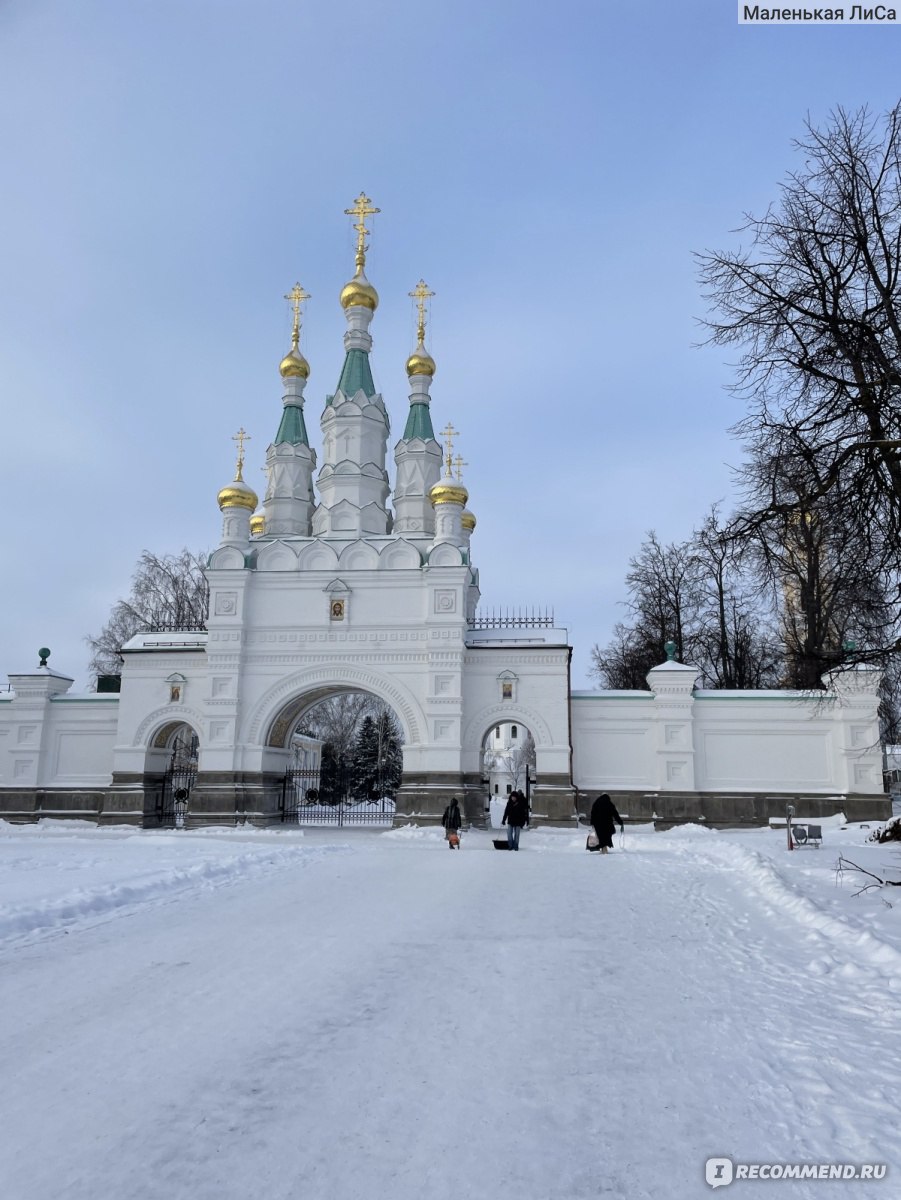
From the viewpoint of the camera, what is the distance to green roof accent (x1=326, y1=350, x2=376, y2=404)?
28125 mm

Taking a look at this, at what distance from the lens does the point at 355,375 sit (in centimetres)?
2831

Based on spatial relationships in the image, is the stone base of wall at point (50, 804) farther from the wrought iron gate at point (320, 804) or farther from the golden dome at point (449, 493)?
the golden dome at point (449, 493)

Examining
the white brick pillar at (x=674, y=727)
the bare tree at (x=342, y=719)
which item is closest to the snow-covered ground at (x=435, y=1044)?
the white brick pillar at (x=674, y=727)

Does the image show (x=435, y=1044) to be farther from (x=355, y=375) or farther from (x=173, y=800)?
(x=355, y=375)

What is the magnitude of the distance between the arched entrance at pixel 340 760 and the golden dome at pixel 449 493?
574 centimetres

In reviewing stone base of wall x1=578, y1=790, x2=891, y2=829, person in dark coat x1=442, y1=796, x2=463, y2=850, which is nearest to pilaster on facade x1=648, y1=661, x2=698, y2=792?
stone base of wall x1=578, y1=790, x2=891, y2=829

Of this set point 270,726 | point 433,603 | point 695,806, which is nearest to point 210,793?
point 270,726

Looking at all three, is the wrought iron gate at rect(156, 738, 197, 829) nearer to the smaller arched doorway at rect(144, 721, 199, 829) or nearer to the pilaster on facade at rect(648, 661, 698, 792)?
the smaller arched doorway at rect(144, 721, 199, 829)

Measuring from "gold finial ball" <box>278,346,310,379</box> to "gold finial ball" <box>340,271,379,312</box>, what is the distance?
232cm

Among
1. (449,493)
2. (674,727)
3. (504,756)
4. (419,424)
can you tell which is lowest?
(674,727)

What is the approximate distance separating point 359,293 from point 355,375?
2808 mm

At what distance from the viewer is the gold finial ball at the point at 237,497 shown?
25.9m

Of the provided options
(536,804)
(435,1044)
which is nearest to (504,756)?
(536,804)

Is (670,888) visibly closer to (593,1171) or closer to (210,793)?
(593,1171)
